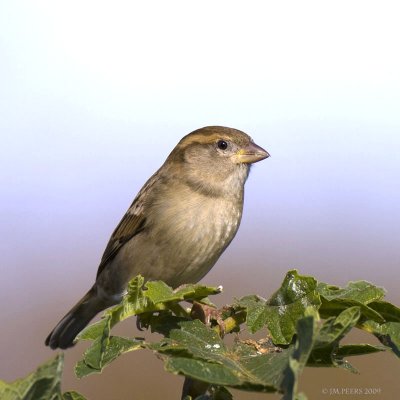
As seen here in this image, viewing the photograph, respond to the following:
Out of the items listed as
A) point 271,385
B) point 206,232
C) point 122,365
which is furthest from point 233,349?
point 122,365

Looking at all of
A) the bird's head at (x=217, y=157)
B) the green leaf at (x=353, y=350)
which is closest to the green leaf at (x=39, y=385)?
the green leaf at (x=353, y=350)

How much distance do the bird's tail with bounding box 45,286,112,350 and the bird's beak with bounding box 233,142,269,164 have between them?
112 cm

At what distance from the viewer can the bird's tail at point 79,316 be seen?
4185 mm

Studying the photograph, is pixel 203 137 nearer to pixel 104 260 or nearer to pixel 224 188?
pixel 224 188

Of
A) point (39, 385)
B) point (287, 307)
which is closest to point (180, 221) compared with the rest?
point (287, 307)

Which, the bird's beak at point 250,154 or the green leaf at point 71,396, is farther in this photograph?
the bird's beak at point 250,154

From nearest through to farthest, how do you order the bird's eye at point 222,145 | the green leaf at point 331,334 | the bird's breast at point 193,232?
1. the green leaf at point 331,334
2. the bird's breast at point 193,232
3. the bird's eye at point 222,145

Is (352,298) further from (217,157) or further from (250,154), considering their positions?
(217,157)

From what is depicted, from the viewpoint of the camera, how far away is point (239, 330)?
58.3 inches

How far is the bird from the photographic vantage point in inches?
142

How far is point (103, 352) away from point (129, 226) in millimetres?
2902

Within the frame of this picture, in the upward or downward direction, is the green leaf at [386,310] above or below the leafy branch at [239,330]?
above

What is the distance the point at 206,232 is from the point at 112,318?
245 centimetres

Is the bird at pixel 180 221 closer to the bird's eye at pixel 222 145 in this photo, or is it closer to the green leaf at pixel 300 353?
the bird's eye at pixel 222 145
